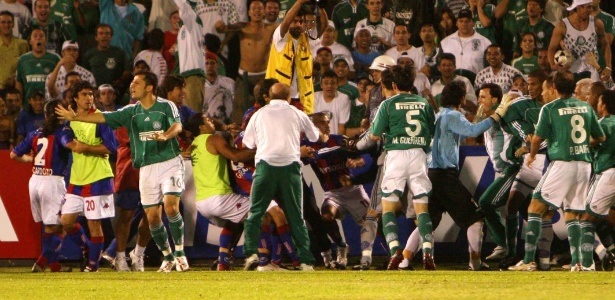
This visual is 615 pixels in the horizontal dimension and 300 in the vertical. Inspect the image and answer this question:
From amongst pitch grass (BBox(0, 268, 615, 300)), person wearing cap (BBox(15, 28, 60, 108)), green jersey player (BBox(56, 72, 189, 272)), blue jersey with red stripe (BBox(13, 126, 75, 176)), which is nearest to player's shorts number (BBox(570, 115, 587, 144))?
pitch grass (BBox(0, 268, 615, 300))

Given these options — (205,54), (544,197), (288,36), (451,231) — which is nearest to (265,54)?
(205,54)

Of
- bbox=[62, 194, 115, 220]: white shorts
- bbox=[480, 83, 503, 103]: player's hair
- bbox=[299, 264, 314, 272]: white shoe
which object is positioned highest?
bbox=[480, 83, 503, 103]: player's hair

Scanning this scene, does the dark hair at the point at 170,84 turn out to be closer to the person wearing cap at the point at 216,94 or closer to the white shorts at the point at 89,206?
the white shorts at the point at 89,206

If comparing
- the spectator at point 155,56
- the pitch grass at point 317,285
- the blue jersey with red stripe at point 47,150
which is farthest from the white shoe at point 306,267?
the spectator at point 155,56

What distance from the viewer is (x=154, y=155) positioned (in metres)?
13.8

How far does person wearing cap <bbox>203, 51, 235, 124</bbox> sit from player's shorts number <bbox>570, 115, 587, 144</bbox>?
652cm

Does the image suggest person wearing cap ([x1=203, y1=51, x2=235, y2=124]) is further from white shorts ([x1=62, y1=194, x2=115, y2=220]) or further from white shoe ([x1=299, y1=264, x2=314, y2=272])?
white shoe ([x1=299, y1=264, x2=314, y2=272])

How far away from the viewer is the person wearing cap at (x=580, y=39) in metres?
18.5

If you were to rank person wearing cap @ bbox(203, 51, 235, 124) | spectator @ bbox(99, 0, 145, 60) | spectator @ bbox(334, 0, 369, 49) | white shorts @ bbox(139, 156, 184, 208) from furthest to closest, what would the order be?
spectator @ bbox(334, 0, 369, 49)
spectator @ bbox(99, 0, 145, 60)
person wearing cap @ bbox(203, 51, 235, 124)
white shorts @ bbox(139, 156, 184, 208)

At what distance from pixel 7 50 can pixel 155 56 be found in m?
2.36

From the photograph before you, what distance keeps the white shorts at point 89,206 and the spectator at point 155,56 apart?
173 inches

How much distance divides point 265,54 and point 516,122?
18.0 ft

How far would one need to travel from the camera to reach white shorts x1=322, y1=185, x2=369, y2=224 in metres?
14.9

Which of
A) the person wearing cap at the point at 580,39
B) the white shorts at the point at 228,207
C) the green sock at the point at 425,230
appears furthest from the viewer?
the person wearing cap at the point at 580,39
